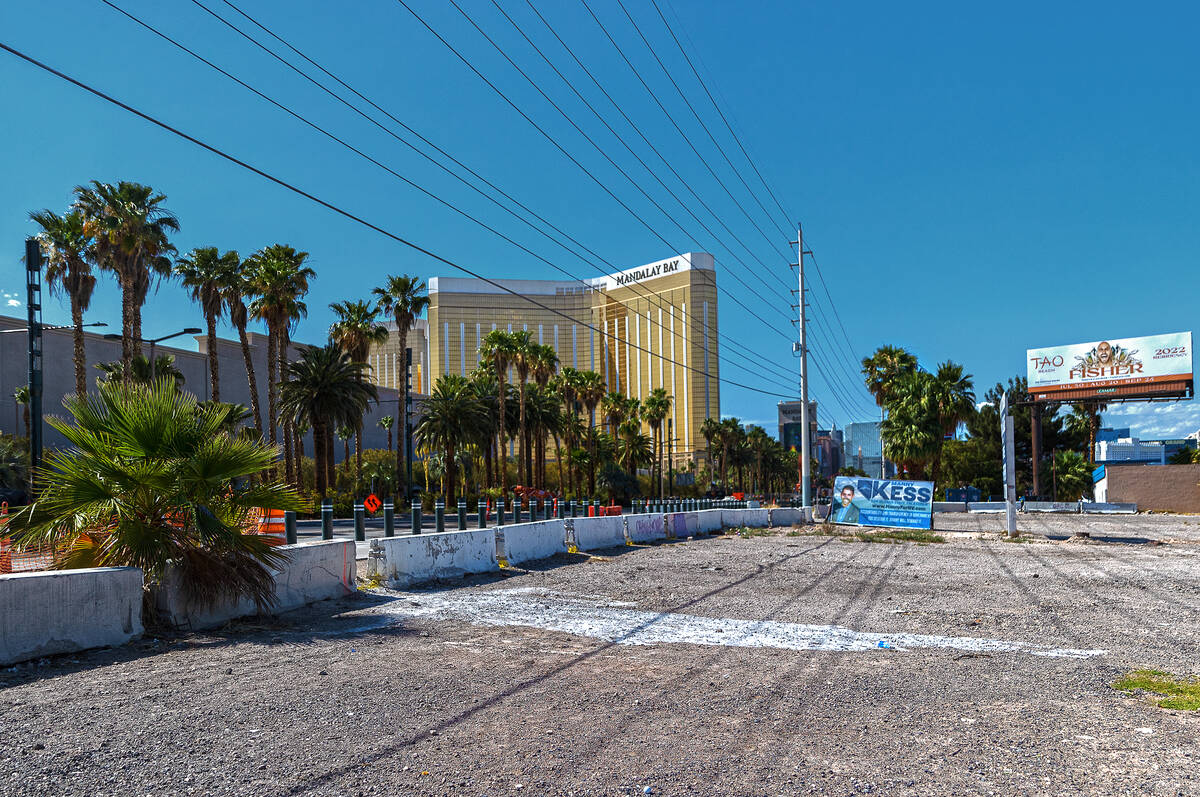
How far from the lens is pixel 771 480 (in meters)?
189

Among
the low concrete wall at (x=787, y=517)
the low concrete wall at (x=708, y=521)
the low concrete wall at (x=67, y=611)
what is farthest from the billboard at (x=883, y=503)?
the low concrete wall at (x=67, y=611)

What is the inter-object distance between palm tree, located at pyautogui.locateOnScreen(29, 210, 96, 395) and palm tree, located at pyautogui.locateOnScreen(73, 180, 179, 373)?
646mm

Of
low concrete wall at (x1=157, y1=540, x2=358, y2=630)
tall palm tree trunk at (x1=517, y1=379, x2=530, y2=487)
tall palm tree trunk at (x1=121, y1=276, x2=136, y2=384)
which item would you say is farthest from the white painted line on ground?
tall palm tree trunk at (x1=517, y1=379, x2=530, y2=487)

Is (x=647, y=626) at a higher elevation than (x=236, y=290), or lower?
lower

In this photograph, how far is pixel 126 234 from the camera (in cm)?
3603


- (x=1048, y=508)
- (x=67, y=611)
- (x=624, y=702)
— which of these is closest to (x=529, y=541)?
(x=67, y=611)

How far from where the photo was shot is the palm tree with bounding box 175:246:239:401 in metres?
44.2

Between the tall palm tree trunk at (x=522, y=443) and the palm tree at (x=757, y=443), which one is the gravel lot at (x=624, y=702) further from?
the palm tree at (x=757, y=443)

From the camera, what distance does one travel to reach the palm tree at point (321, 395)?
4406 cm

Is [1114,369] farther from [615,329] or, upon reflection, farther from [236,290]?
[615,329]

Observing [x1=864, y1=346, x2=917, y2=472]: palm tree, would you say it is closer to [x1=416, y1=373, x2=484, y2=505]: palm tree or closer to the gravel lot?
[x1=416, y1=373, x2=484, y2=505]: palm tree

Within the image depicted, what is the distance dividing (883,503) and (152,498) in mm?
27974

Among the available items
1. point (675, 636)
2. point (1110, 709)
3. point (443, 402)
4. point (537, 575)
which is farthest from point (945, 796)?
point (443, 402)

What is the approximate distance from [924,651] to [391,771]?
19.1 feet
